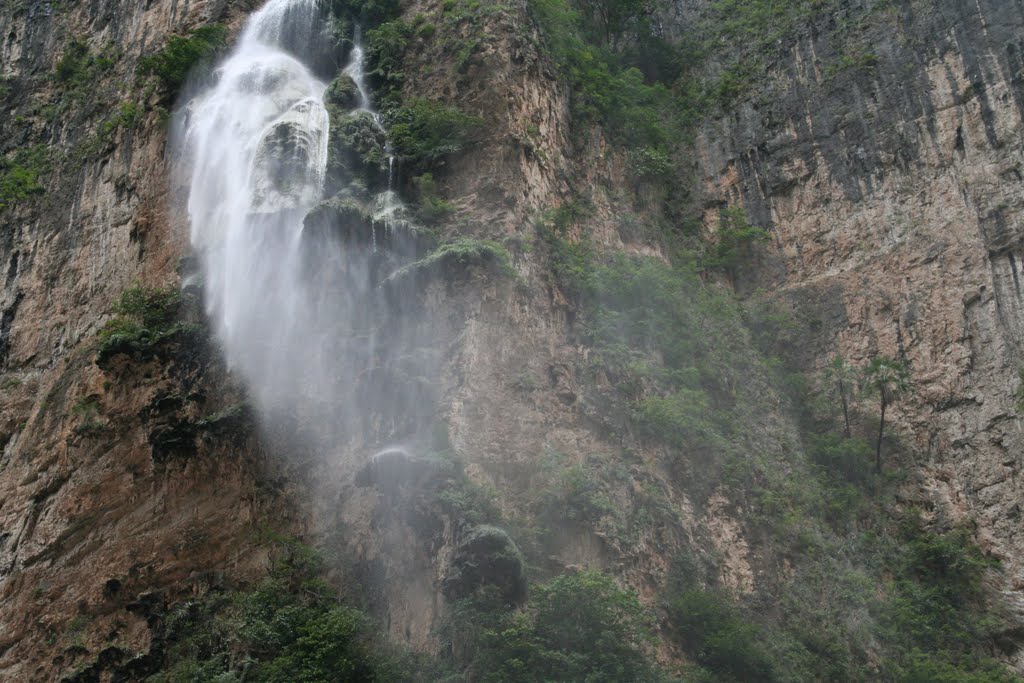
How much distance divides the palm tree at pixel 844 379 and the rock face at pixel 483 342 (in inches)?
32.1

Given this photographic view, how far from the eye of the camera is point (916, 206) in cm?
2623

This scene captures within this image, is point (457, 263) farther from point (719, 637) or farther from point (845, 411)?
point (845, 411)

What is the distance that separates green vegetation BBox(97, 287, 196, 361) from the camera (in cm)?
2228

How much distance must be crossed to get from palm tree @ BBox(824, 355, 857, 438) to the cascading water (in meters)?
10.6

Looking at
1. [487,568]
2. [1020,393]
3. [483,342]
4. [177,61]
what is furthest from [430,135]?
[1020,393]

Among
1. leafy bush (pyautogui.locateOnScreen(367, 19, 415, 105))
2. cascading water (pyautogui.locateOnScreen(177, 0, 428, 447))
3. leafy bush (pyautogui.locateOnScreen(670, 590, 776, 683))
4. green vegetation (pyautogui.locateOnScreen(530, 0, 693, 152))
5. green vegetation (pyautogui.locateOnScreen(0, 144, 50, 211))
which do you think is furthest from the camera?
green vegetation (pyautogui.locateOnScreen(0, 144, 50, 211))

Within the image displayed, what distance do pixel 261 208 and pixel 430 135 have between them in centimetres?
462

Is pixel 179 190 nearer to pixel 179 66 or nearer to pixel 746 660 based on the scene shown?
pixel 179 66

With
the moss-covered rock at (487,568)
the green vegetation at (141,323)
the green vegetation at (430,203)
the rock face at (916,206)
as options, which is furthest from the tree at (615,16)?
the moss-covered rock at (487,568)

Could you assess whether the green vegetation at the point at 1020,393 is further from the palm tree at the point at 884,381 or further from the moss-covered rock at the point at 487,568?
the moss-covered rock at the point at 487,568

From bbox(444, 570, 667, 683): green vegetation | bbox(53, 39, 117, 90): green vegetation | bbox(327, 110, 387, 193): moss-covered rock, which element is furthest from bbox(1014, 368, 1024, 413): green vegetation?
bbox(53, 39, 117, 90): green vegetation

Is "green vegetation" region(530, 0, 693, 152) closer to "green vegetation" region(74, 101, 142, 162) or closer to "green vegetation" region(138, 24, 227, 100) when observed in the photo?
"green vegetation" region(138, 24, 227, 100)

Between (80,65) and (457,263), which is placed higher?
(80,65)

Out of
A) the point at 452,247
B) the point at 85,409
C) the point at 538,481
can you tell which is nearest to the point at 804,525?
the point at 538,481
